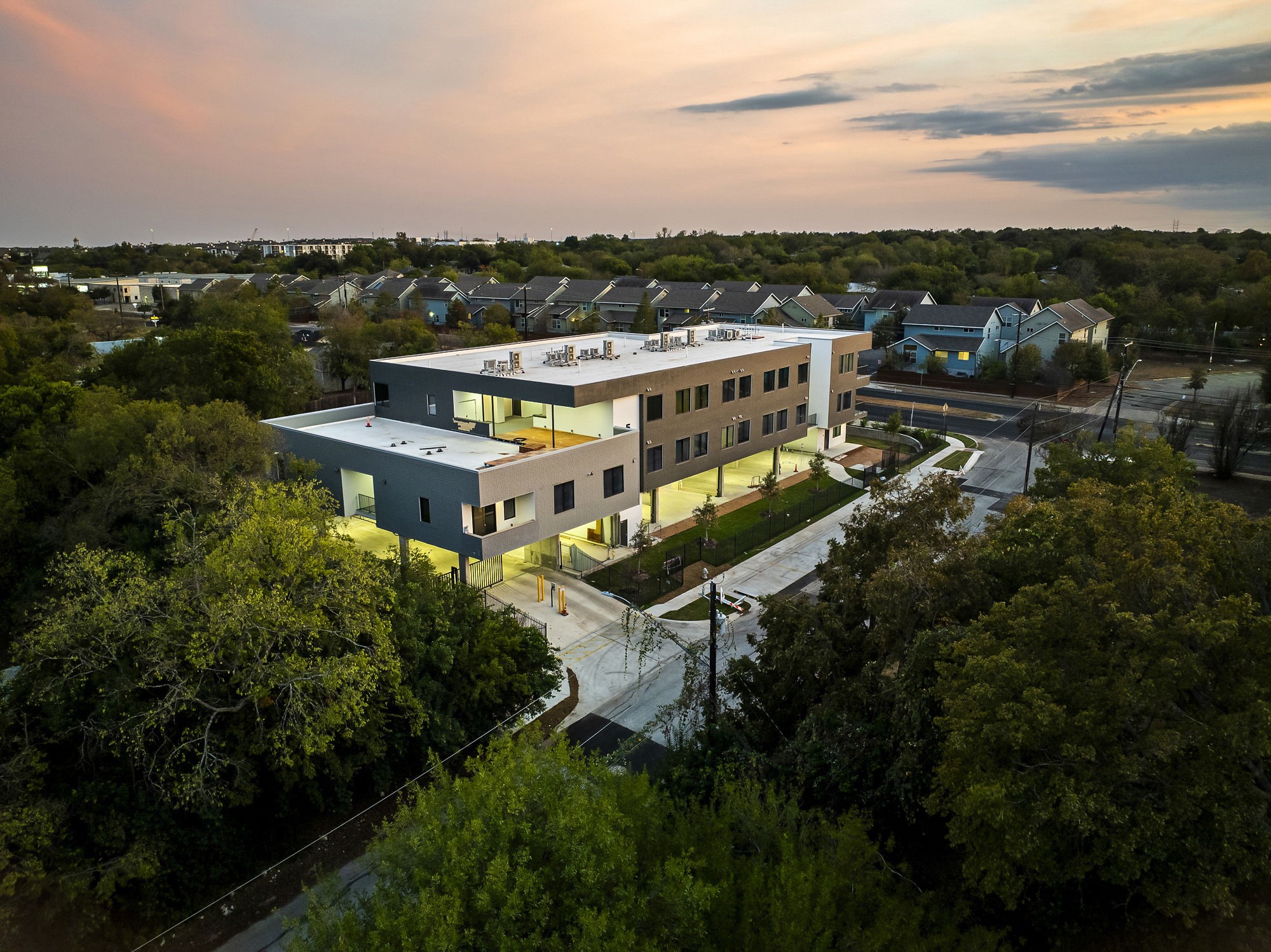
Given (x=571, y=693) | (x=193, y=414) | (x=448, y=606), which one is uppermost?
(x=193, y=414)

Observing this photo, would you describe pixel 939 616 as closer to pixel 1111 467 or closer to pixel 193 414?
pixel 1111 467

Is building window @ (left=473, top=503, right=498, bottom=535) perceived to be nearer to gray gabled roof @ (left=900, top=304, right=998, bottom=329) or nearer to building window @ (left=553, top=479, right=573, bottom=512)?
building window @ (left=553, top=479, right=573, bottom=512)

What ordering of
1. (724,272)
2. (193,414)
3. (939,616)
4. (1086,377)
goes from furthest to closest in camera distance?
(724,272) → (1086,377) → (193,414) → (939,616)

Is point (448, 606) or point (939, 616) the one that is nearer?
point (939, 616)

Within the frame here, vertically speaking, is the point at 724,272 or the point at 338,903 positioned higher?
the point at 724,272

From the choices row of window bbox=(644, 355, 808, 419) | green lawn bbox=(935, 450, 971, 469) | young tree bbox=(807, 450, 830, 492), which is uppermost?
row of window bbox=(644, 355, 808, 419)

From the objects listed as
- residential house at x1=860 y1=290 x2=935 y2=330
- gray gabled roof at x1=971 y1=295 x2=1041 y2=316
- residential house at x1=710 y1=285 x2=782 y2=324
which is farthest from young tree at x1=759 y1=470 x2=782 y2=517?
residential house at x1=860 y1=290 x2=935 y2=330

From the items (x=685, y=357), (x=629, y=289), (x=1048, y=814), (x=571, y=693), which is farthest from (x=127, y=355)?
(x=629, y=289)
